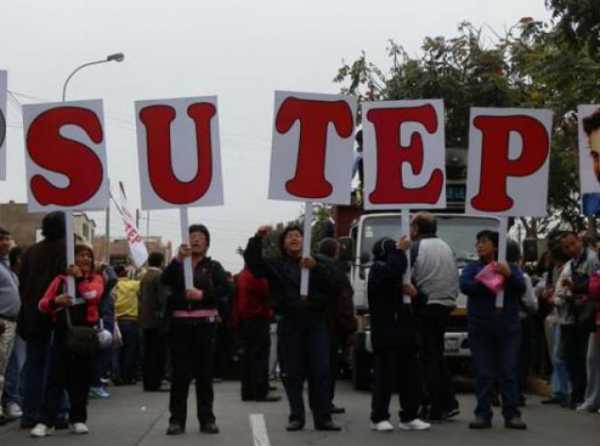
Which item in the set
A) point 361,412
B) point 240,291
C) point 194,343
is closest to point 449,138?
point 240,291

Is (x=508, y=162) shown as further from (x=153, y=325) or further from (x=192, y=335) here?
(x=153, y=325)

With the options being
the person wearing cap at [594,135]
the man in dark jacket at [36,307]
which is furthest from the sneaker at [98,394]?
the person wearing cap at [594,135]

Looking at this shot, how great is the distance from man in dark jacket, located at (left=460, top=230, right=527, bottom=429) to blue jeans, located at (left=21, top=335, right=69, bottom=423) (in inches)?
145

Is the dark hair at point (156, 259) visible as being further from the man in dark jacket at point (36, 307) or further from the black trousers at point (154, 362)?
the man in dark jacket at point (36, 307)

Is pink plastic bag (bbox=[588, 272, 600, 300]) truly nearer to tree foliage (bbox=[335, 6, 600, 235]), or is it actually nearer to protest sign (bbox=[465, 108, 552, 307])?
protest sign (bbox=[465, 108, 552, 307])

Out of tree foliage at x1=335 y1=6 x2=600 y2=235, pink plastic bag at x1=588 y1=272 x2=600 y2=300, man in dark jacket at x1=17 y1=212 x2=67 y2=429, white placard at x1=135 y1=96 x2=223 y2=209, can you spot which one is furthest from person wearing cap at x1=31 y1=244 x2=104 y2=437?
tree foliage at x1=335 y1=6 x2=600 y2=235

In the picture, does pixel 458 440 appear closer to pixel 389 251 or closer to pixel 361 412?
pixel 389 251

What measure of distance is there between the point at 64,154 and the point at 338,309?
3.03 m

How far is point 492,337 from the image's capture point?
40.7 ft

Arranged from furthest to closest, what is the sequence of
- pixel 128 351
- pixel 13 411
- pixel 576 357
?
pixel 128 351
pixel 576 357
pixel 13 411

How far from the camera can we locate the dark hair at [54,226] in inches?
493

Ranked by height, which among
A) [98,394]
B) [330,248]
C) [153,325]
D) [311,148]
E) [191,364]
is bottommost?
[98,394]

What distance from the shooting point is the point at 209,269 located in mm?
12164

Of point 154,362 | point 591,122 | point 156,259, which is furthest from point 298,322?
point 156,259
